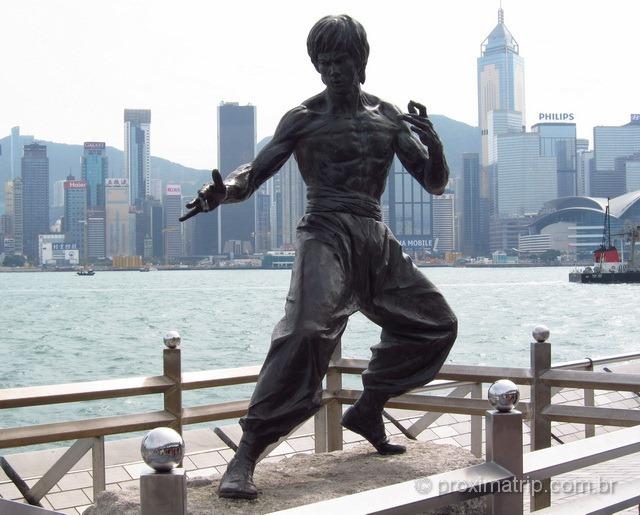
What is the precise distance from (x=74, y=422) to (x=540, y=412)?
10.9ft

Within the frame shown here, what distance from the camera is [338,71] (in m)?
4.90

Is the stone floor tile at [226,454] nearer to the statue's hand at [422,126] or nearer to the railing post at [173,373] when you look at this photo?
the railing post at [173,373]

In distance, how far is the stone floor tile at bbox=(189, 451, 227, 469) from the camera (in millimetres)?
6953

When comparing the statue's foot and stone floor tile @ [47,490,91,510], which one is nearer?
the statue's foot

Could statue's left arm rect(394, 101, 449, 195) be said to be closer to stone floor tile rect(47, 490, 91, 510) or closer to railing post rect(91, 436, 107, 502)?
railing post rect(91, 436, 107, 502)

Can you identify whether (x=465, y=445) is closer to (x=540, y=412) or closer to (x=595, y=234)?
(x=540, y=412)

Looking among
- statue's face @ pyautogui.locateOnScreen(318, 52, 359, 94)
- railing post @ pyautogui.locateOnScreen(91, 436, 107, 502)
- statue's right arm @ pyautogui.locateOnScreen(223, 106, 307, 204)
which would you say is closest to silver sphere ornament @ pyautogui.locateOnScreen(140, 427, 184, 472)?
statue's right arm @ pyautogui.locateOnScreen(223, 106, 307, 204)

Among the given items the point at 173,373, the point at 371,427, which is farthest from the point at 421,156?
the point at 173,373

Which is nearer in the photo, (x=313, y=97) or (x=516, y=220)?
(x=313, y=97)

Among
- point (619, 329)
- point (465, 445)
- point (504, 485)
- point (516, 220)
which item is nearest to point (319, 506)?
point (504, 485)

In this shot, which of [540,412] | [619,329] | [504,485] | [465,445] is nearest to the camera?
[504,485]

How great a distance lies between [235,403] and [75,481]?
1.33 m

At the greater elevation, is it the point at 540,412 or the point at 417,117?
the point at 417,117

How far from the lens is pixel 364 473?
4906 millimetres
